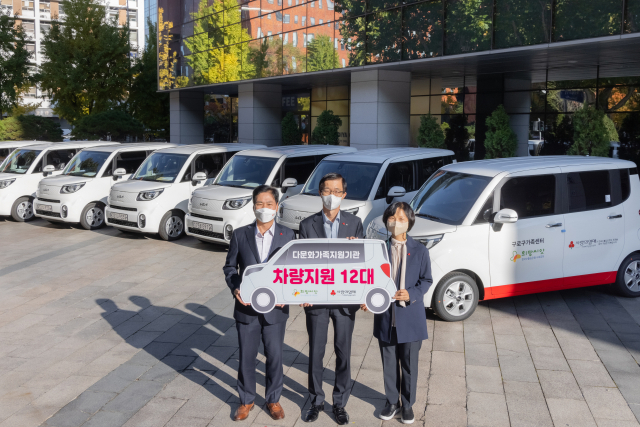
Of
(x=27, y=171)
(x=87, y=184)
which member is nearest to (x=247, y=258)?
(x=87, y=184)

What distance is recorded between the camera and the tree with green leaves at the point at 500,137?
1978 cm

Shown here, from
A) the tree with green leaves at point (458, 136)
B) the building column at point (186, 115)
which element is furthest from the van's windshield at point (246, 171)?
the building column at point (186, 115)

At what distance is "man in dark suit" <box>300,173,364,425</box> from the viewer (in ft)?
15.6

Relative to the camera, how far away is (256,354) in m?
4.84

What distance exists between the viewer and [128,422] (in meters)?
4.88

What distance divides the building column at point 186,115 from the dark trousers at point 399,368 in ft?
97.2

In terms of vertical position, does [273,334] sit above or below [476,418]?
above

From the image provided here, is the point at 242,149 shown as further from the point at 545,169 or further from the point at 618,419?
the point at 618,419

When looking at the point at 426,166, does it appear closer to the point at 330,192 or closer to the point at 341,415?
the point at 330,192

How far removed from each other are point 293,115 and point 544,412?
2557cm

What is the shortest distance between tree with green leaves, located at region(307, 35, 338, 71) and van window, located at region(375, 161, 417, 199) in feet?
37.3

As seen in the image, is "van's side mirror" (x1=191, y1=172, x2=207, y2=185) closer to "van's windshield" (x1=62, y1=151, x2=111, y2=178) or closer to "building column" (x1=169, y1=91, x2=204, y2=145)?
"van's windshield" (x1=62, y1=151, x2=111, y2=178)

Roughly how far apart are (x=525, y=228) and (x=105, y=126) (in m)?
29.6

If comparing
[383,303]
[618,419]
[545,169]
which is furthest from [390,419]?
[545,169]
